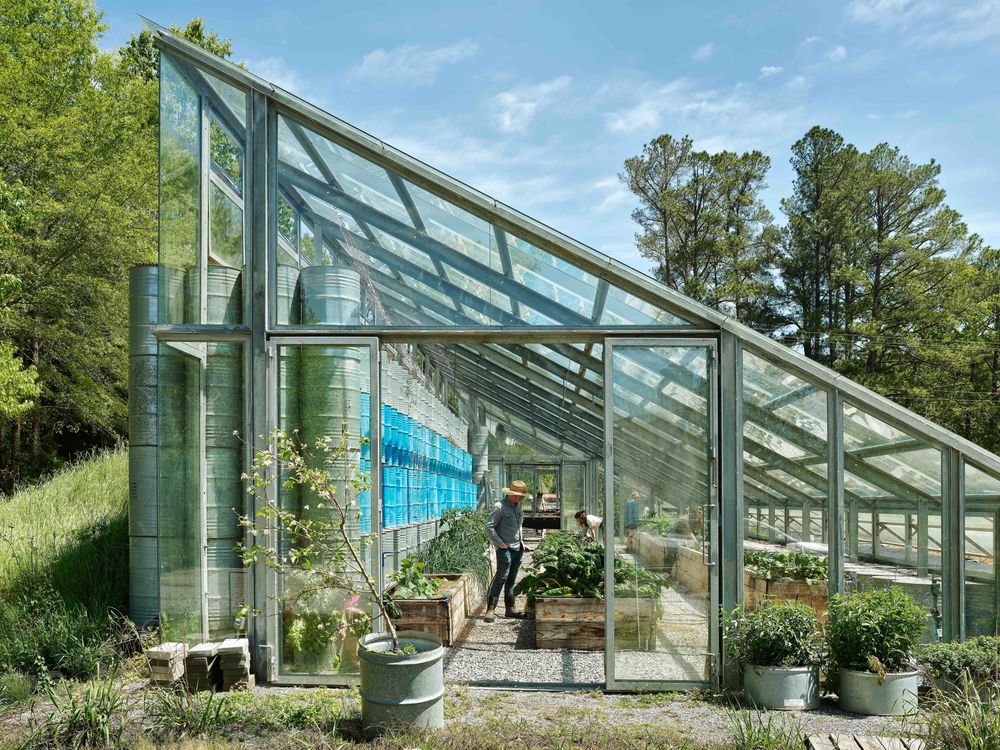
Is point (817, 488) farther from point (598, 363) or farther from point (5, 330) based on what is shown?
point (5, 330)

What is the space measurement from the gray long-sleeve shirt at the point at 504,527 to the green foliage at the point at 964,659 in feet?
15.1

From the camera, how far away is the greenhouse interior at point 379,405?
6387 millimetres

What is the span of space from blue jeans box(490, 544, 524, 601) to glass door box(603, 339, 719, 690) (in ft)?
10.5

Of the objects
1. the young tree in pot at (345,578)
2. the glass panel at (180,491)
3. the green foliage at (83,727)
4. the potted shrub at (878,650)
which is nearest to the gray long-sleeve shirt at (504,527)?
the young tree in pot at (345,578)

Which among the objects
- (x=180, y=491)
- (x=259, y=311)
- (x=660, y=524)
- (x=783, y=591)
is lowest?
(x=783, y=591)

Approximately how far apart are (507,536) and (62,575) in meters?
4.53

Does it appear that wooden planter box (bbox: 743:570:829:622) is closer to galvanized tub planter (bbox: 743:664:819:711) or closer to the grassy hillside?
galvanized tub planter (bbox: 743:664:819:711)

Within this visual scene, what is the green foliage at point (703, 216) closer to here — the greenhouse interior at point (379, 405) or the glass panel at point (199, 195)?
the greenhouse interior at point (379, 405)

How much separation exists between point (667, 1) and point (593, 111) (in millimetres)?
5053

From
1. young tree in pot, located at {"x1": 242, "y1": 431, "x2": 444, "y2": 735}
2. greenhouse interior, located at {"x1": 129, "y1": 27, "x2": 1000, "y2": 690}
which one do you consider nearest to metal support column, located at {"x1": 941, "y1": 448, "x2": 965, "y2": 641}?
greenhouse interior, located at {"x1": 129, "y1": 27, "x2": 1000, "y2": 690}

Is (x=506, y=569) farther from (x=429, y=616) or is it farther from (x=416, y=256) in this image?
(x=416, y=256)

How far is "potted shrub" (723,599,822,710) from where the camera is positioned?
19.2 feet

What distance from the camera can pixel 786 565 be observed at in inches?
273

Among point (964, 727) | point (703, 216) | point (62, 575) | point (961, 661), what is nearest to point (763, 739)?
point (964, 727)
